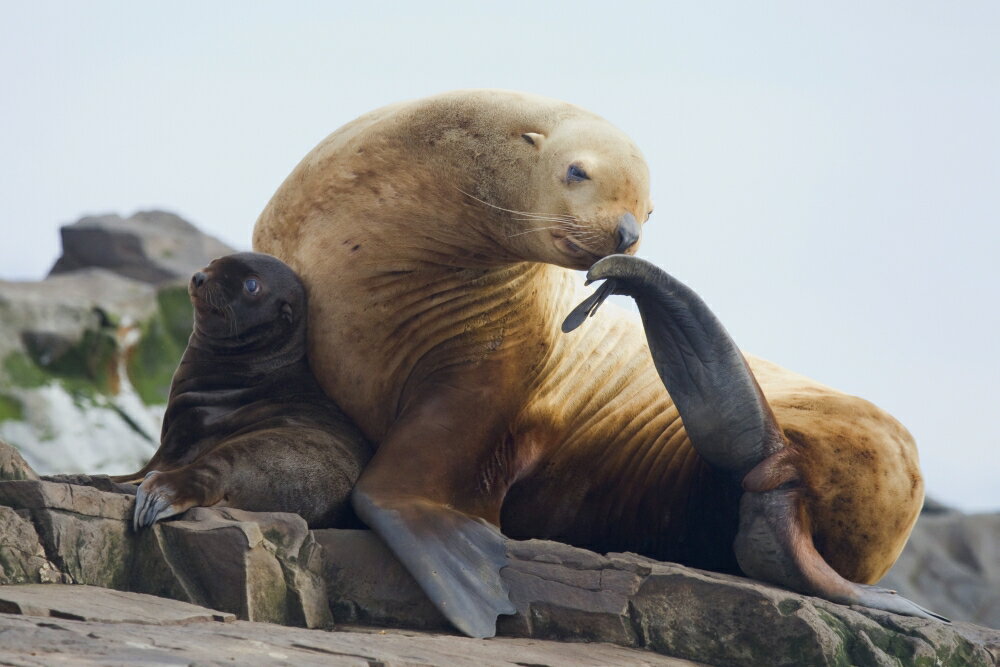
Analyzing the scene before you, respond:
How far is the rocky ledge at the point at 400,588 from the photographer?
4.25 meters

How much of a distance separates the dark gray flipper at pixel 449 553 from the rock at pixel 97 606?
921mm

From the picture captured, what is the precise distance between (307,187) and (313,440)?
1.18 m

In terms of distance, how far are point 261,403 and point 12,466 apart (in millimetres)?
1439

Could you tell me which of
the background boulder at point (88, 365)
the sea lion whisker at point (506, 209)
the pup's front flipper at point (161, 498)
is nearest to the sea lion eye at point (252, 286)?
the sea lion whisker at point (506, 209)

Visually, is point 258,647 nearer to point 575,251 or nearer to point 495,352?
point 575,251

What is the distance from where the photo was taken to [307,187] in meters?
6.10

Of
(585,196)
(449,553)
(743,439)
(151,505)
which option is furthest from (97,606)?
(743,439)

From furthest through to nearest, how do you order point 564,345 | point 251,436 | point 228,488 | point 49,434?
point 49,434
point 564,345
point 251,436
point 228,488

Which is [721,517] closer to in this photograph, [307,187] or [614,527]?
[614,527]

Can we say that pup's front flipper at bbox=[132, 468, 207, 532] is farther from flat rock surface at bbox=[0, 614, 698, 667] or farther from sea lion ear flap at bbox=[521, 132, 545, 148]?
sea lion ear flap at bbox=[521, 132, 545, 148]

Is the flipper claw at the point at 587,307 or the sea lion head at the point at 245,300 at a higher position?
the flipper claw at the point at 587,307

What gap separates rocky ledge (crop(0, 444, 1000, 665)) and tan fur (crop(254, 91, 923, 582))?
0.63 meters

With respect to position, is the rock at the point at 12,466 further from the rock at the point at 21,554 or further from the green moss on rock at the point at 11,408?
the green moss on rock at the point at 11,408

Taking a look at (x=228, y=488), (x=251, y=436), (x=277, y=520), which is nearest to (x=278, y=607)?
(x=277, y=520)
